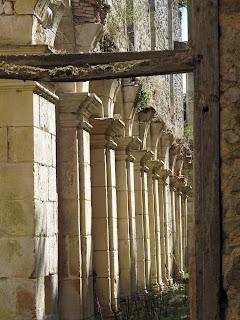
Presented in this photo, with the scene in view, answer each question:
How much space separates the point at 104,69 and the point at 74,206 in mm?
5388

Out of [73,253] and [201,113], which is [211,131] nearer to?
[201,113]

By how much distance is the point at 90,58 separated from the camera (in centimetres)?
763

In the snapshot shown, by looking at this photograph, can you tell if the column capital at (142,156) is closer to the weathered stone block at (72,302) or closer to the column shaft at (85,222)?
the column shaft at (85,222)

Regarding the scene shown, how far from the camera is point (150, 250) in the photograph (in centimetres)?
2302

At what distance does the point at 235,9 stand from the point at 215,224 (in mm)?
1602

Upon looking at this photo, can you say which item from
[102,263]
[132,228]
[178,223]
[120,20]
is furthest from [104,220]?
[178,223]

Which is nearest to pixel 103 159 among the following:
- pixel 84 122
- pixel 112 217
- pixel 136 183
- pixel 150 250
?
pixel 112 217

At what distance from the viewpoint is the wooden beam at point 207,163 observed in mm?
7207

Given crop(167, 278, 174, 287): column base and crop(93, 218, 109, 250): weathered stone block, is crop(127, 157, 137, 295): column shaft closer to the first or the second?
crop(93, 218, 109, 250): weathered stone block

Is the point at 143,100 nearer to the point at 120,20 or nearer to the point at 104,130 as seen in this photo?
the point at 120,20

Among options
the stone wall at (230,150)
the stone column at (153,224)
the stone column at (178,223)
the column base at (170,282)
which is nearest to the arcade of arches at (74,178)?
the stone wall at (230,150)

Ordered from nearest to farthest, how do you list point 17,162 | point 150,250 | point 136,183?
point 17,162, point 136,183, point 150,250

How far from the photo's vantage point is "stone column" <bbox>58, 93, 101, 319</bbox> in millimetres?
12562

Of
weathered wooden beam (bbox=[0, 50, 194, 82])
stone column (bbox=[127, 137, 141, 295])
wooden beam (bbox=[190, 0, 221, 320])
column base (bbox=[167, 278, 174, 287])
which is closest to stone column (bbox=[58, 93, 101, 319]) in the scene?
stone column (bbox=[127, 137, 141, 295])
